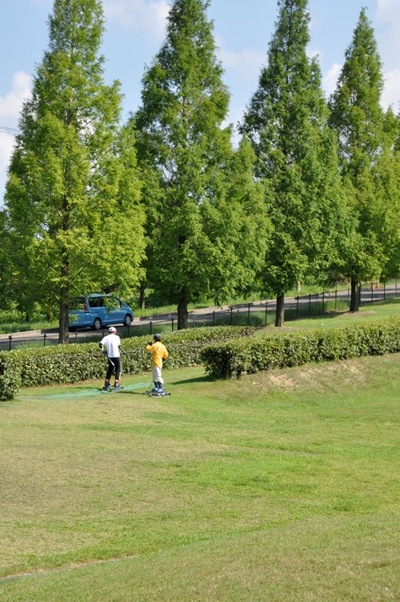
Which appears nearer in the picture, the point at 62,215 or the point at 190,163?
the point at 62,215

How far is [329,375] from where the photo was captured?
28547 mm

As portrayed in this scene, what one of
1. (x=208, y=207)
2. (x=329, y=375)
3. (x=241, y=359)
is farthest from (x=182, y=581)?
(x=208, y=207)

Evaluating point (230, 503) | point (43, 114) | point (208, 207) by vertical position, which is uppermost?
point (43, 114)

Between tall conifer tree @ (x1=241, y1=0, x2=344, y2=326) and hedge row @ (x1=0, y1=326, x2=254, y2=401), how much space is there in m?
12.0

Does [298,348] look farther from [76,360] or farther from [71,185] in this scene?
[71,185]

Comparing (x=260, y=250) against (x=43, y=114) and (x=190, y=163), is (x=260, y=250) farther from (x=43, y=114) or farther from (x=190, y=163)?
(x=43, y=114)

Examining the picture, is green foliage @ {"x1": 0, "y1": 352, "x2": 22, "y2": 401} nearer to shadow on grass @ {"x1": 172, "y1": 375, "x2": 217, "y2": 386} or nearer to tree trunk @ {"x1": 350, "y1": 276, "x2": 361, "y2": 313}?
shadow on grass @ {"x1": 172, "y1": 375, "x2": 217, "y2": 386}

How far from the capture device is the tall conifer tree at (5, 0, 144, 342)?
31.5m

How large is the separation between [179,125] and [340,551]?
3002 centimetres

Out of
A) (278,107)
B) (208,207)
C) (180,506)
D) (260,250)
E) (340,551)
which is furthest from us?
(278,107)

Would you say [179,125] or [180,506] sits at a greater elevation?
[179,125]

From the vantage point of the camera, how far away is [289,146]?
44219 millimetres

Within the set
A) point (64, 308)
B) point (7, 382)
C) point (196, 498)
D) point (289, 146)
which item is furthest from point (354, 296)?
point (196, 498)

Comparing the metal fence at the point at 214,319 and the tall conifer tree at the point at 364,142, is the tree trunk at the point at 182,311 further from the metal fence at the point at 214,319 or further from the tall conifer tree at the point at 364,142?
the tall conifer tree at the point at 364,142
